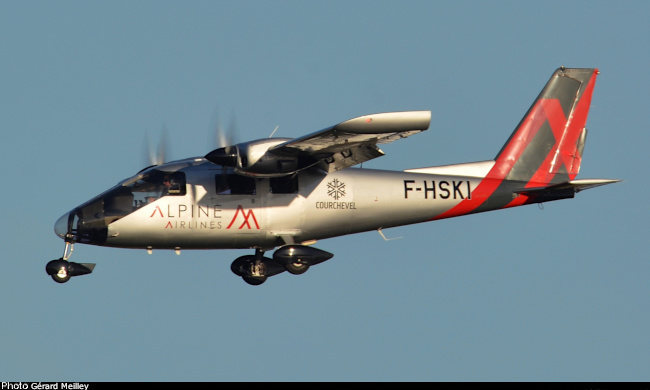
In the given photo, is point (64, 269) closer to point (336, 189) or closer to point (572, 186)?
point (336, 189)

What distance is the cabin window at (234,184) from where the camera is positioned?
77.3 feet

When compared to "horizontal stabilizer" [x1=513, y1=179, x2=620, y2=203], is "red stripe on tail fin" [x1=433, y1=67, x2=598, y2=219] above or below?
above

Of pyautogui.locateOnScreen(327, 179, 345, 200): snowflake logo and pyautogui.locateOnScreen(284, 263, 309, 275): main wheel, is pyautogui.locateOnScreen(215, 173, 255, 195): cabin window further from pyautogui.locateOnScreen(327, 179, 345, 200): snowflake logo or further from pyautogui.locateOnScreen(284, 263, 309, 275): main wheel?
pyautogui.locateOnScreen(284, 263, 309, 275): main wheel

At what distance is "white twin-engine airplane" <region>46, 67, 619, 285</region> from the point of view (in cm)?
A: 2300

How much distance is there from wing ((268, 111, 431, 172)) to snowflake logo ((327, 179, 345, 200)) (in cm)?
30

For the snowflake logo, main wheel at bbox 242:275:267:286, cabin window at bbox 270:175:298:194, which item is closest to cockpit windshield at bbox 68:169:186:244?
cabin window at bbox 270:175:298:194

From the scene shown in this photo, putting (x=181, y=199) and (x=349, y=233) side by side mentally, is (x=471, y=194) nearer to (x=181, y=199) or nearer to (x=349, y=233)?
(x=349, y=233)

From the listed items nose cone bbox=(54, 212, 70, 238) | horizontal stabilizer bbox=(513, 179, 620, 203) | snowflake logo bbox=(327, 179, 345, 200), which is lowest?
nose cone bbox=(54, 212, 70, 238)

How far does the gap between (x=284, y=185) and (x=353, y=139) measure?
232 centimetres

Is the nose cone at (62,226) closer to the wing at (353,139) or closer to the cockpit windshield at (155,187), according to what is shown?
the cockpit windshield at (155,187)

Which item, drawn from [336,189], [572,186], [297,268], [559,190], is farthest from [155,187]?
[572,186]

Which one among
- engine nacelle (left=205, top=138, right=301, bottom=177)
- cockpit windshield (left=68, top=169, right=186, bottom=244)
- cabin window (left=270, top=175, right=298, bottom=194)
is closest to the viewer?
engine nacelle (left=205, top=138, right=301, bottom=177)

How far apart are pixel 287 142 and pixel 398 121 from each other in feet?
9.50
